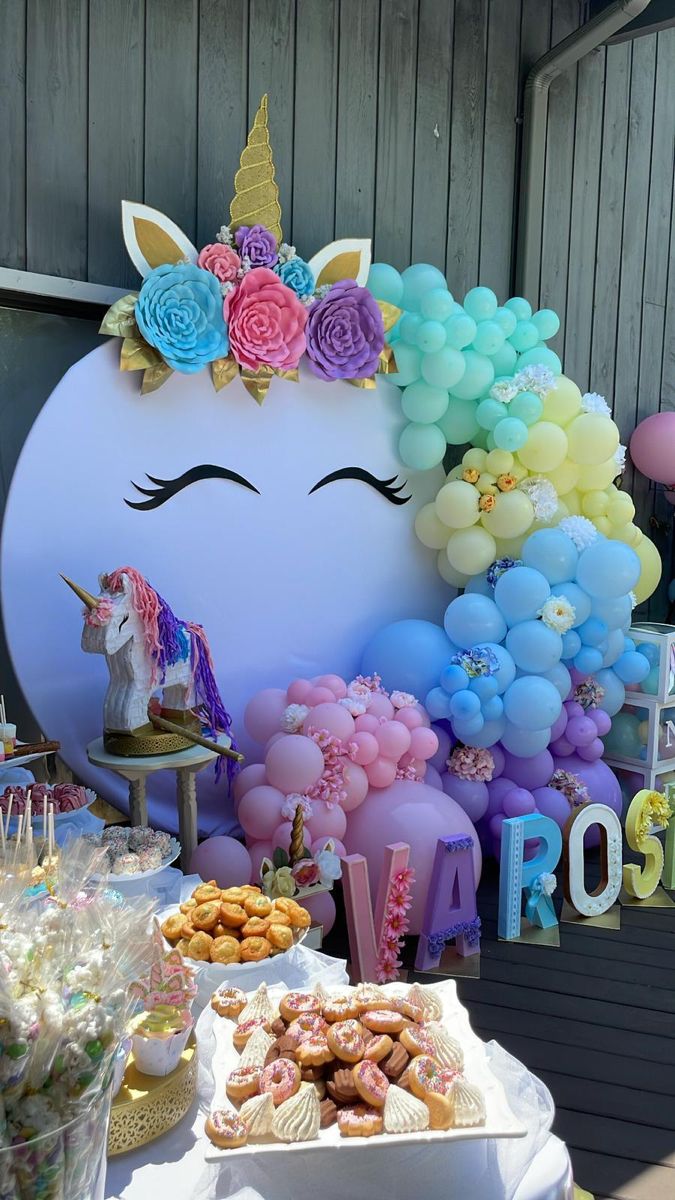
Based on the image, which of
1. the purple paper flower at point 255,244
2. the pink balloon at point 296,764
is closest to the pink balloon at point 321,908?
the pink balloon at point 296,764

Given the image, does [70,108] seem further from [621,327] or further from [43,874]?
[621,327]

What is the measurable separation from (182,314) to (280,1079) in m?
2.02

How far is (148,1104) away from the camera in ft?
3.91

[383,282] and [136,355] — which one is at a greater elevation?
[383,282]

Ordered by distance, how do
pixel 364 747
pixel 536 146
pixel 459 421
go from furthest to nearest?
pixel 536 146 < pixel 459 421 < pixel 364 747

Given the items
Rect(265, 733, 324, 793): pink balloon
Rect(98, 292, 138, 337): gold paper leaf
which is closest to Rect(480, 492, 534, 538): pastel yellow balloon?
Rect(265, 733, 324, 793): pink balloon

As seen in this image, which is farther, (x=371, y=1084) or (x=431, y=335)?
(x=431, y=335)

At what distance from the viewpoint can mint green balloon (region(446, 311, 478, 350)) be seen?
10.4ft

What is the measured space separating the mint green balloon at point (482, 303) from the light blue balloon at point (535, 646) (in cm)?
99

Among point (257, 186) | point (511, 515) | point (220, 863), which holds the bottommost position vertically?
point (220, 863)

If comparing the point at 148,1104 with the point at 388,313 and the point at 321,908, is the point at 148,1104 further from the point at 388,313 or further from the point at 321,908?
the point at 388,313

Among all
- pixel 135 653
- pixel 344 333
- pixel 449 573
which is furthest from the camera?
pixel 449 573

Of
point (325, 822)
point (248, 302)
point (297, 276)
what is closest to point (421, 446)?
point (297, 276)

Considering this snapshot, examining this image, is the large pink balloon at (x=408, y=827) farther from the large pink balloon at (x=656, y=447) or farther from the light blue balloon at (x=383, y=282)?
the large pink balloon at (x=656, y=447)
